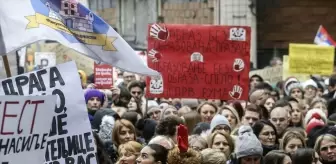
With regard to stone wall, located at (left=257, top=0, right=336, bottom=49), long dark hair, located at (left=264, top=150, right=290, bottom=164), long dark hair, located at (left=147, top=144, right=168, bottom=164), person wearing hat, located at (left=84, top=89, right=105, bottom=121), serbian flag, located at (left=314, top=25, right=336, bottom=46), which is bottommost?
long dark hair, located at (left=264, top=150, right=290, bottom=164)

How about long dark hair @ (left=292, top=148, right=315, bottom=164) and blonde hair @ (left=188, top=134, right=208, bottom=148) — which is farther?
blonde hair @ (left=188, top=134, right=208, bottom=148)

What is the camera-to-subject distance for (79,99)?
29.1 ft

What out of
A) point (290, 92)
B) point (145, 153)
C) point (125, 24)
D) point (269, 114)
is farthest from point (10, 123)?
point (125, 24)

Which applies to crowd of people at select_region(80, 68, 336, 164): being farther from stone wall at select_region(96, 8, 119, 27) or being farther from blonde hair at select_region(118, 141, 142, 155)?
stone wall at select_region(96, 8, 119, 27)

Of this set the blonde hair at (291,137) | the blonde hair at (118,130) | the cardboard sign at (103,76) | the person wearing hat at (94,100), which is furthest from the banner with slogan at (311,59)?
the blonde hair at (118,130)

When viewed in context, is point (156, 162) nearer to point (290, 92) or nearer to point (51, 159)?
point (51, 159)

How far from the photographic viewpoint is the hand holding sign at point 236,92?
14586 mm

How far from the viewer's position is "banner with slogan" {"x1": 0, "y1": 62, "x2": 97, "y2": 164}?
863 centimetres

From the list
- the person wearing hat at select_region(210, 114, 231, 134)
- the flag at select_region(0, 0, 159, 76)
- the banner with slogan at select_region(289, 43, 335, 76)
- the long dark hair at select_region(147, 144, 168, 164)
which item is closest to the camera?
the flag at select_region(0, 0, 159, 76)

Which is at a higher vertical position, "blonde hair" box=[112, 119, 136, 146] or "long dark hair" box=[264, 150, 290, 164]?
"blonde hair" box=[112, 119, 136, 146]

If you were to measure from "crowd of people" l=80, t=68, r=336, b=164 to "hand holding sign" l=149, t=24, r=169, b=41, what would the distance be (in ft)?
2.45

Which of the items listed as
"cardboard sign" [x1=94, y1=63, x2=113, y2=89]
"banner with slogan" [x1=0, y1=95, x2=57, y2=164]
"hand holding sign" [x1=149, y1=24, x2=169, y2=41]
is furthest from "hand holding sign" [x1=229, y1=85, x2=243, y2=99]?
"banner with slogan" [x1=0, y1=95, x2=57, y2=164]

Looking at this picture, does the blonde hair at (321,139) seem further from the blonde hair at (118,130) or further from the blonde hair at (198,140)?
the blonde hair at (118,130)

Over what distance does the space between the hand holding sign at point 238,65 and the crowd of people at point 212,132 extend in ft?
1.21
